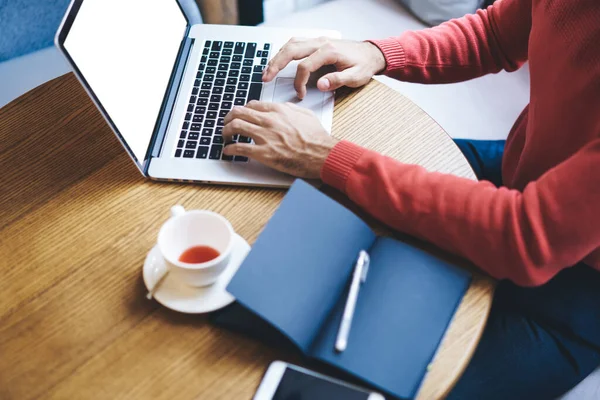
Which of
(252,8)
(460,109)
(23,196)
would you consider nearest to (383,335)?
(23,196)

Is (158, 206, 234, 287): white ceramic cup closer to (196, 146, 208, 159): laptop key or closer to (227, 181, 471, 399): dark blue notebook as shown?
(227, 181, 471, 399): dark blue notebook

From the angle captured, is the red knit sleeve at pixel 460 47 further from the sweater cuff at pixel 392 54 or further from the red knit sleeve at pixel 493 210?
the red knit sleeve at pixel 493 210

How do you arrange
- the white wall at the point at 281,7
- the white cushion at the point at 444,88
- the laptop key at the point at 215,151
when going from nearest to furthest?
the laptop key at the point at 215,151, the white cushion at the point at 444,88, the white wall at the point at 281,7

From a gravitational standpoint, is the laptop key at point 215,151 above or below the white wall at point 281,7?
above

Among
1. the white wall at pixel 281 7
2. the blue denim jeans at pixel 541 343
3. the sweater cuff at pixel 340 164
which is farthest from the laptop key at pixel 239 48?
the white wall at pixel 281 7

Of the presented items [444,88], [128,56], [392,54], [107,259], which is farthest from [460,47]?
[107,259]

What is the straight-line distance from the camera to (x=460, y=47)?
3.15 feet

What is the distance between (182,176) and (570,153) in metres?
0.60

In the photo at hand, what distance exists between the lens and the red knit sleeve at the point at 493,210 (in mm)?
620

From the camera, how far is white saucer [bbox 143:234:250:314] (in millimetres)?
642

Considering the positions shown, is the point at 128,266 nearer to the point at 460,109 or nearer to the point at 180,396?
the point at 180,396

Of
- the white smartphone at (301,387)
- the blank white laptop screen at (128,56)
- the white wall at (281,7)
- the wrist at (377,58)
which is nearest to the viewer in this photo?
the white smartphone at (301,387)

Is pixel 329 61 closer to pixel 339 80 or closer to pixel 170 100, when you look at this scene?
pixel 339 80

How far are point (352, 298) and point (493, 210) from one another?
237 mm
